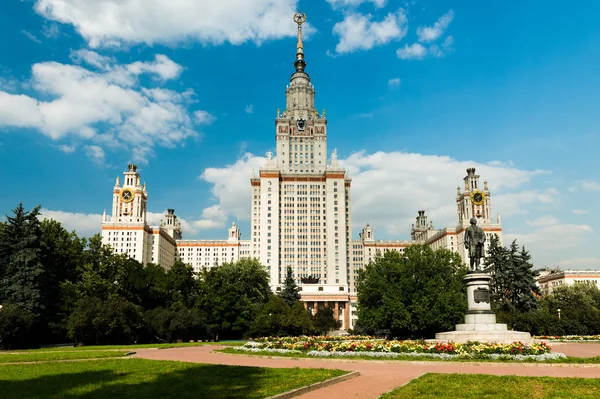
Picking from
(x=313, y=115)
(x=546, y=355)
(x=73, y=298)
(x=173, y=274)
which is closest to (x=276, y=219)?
(x=313, y=115)

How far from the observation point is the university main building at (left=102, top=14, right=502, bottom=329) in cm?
13862

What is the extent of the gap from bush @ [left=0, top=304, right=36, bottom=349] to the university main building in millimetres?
91722

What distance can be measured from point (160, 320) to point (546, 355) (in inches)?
1383

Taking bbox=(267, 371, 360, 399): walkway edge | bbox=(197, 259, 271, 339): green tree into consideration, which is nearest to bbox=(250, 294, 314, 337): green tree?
bbox=(197, 259, 271, 339): green tree

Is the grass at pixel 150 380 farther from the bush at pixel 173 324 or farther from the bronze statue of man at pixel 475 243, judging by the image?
the bush at pixel 173 324

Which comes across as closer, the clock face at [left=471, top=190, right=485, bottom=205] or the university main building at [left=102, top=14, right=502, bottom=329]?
the university main building at [left=102, top=14, right=502, bottom=329]

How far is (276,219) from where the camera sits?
5566 inches

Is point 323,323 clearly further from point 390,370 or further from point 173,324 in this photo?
point 390,370

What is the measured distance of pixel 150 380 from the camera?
1536 cm

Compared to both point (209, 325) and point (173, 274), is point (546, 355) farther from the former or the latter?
point (173, 274)

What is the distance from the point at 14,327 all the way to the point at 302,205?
112 meters

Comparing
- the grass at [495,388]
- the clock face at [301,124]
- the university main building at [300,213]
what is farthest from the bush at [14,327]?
the clock face at [301,124]

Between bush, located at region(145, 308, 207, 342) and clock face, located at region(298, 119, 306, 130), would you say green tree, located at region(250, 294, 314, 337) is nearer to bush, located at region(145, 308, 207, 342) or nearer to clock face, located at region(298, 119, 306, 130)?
bush, located at region(145, 308, 207, 342)

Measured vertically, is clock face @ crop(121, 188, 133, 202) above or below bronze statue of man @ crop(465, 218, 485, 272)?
above
